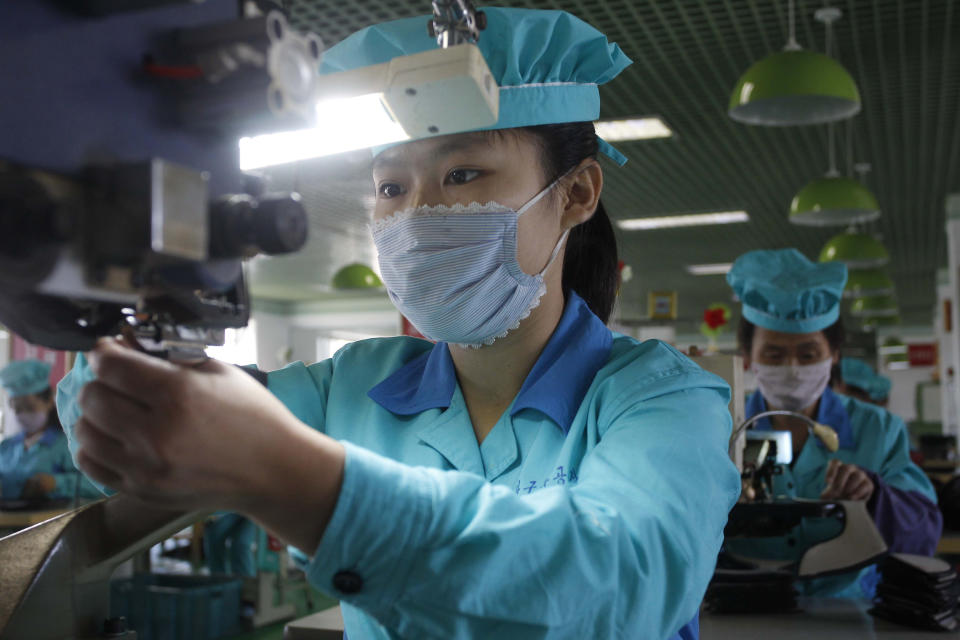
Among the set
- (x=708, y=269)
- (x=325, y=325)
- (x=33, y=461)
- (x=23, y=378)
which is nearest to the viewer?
(x=33, y=461)

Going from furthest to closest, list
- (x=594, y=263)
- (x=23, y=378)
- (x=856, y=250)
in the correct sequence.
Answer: (x=856, y=250) < (x=23, y=378) < (x=594, y=263)

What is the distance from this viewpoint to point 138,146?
0.56 metres

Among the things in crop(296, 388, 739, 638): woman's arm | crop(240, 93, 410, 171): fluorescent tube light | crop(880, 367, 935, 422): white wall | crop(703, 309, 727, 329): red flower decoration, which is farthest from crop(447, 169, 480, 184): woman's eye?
crop(880, 367, 935, 422): white wall

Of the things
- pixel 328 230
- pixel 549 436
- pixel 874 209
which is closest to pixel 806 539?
pixel 549 436

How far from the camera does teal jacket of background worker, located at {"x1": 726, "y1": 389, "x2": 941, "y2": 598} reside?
284cm

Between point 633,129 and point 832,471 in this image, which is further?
point 633,129

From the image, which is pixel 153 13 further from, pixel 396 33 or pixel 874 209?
pixel 874 209

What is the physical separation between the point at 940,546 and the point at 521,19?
3.49m

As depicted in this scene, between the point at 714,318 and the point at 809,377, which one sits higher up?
the point at 714,318

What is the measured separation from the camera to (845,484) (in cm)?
275

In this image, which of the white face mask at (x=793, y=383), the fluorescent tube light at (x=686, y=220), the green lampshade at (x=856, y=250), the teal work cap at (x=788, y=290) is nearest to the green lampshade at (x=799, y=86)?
the teal work cap at (x=788, y=290)

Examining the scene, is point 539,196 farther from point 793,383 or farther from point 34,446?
point 34,446

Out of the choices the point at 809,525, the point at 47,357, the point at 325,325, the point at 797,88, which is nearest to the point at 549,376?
the point at 809,525

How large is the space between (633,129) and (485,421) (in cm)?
625
